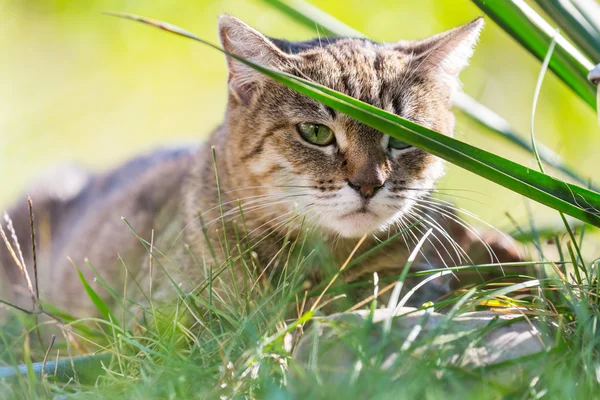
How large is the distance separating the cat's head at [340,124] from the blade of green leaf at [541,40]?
14 cm

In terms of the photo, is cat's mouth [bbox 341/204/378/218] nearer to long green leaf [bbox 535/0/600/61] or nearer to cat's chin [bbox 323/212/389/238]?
cat's chin [bbox 323/212/389/238]

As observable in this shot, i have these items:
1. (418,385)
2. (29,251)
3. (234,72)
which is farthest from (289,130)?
(29,251)

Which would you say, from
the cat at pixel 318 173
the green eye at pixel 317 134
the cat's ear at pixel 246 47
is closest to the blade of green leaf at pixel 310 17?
the cat at pixel 318 173

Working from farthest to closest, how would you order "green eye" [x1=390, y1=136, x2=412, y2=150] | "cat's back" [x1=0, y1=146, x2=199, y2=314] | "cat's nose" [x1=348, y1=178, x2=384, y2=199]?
"cat's back" [x1=0, y1=146, x2=199, y2=314]
"green eye" [x1=390, y1=136, x2=412, y2=150]
"cat's nose" [x1=348, y1=178, x2=384, y2=199]

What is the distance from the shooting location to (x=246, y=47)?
213 cm

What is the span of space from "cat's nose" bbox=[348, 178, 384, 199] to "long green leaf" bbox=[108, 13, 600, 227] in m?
0.38

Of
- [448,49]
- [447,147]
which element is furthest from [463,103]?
[447,147]

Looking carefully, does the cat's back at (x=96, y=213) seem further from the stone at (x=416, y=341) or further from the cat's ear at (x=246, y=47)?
the stone at (x=416, y=341)

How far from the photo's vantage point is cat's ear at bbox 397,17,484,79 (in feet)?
6.98

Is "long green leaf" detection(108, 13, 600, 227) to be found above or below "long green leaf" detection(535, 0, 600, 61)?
below

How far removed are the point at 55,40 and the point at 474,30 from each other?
460 cm

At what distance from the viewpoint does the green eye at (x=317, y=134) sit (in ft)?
6.73

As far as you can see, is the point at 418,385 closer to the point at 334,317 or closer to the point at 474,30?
the point at 334,317

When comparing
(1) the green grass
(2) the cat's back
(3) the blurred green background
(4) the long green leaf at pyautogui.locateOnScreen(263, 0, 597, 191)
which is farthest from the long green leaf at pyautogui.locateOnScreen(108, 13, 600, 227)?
(3) the blurred green background
